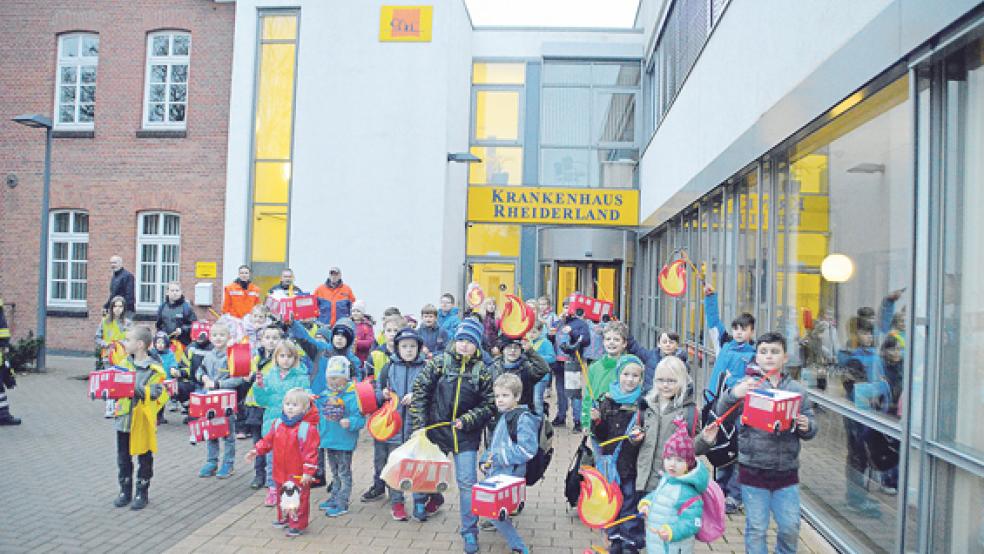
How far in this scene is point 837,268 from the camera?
5.51 m

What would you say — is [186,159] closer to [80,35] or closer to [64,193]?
[64,193]

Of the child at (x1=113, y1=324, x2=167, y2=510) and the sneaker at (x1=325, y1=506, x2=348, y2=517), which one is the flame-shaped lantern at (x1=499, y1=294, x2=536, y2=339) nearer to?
the sneaker at (x1=325, y1=506, x2=348, y2=517)

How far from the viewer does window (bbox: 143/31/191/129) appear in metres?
16.3

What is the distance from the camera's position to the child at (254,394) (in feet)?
22.3

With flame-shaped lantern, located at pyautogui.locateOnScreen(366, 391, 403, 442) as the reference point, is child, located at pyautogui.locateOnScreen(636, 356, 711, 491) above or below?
above

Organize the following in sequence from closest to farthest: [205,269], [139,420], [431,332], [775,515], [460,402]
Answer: [775,515], [460,402], [139,420], [431,332], [205,269]

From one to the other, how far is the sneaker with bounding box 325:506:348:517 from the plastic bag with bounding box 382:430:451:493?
3.55 feet

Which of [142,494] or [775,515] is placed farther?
[142,494]

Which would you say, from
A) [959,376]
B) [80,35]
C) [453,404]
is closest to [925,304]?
[959,376]

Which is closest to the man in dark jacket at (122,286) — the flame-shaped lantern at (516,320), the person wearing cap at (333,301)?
the person wearing cap at (333,301)

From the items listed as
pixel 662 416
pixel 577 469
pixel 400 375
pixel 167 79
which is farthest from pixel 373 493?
pixel 167 79

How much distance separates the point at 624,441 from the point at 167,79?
1518 centimetres

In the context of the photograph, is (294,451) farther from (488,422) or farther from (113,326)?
(113,326)

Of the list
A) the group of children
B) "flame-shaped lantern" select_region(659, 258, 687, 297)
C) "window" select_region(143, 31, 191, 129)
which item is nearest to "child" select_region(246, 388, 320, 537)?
the group of children
